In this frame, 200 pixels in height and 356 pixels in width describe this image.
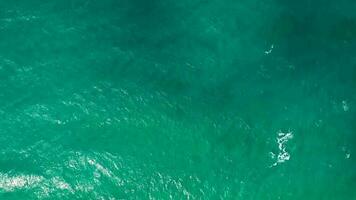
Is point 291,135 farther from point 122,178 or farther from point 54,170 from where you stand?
point 54,170

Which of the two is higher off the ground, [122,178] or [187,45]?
[187,45]

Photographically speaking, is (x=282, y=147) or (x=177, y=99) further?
(x=177, y=99)

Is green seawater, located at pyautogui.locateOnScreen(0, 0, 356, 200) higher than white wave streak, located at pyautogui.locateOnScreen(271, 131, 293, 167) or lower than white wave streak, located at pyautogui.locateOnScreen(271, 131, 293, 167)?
higher

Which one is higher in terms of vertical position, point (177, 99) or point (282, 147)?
point (177, 99)

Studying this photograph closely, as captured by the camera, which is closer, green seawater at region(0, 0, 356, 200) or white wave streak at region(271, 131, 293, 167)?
green seawater at region(0, 0, 356, 200)

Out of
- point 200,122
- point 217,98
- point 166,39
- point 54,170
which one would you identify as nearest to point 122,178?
point 54,170

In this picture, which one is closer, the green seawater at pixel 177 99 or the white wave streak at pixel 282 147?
the green seawater at pixel 177 99

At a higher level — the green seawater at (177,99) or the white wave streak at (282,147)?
the green seawater at (177,99)

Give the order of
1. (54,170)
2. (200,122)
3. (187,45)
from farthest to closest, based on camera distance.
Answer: (187,45)
(200,122)
(54,170)
